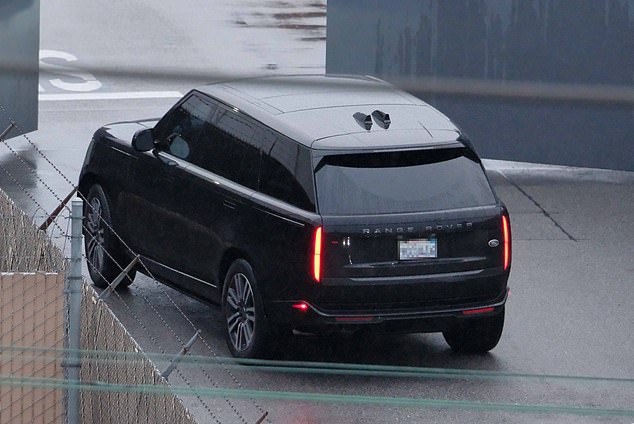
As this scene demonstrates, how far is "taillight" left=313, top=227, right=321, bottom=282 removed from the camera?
870 centimetres

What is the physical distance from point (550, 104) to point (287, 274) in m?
5.77

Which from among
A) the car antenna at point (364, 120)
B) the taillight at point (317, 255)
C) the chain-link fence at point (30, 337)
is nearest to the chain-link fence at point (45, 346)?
the chain-link fence at point (30, 337)

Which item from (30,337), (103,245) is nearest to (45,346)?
(30,337)

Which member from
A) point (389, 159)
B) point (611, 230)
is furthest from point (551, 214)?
point (389, 159)

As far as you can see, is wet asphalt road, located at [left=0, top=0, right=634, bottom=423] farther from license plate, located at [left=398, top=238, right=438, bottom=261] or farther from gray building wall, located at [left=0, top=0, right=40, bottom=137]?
license plate, located at [left=398, top=238, right=438, bottom=261]

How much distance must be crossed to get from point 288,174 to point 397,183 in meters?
0.69

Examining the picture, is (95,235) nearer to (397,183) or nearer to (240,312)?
(240,312)

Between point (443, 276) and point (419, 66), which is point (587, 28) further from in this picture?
point (443, 276)

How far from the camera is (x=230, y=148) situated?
383 inches

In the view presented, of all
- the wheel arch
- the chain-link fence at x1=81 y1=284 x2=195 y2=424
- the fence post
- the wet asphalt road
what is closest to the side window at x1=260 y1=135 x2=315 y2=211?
the wheel arch

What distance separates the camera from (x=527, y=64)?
14.1 m

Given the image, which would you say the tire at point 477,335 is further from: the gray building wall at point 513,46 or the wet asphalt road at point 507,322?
the gray building wall at point 513,46

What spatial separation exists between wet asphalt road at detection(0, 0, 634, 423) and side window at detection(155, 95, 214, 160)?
519mm

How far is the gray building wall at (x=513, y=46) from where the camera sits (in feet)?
48.0
